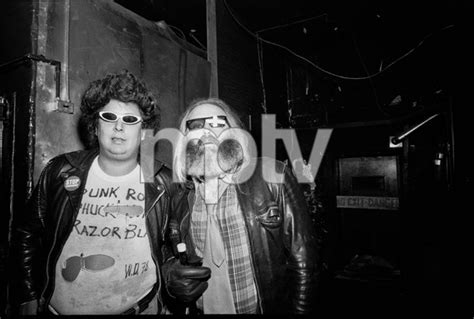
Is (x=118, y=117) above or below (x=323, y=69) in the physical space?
below

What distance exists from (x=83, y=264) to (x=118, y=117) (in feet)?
3.68

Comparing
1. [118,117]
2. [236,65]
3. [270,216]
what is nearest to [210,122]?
[118,117]

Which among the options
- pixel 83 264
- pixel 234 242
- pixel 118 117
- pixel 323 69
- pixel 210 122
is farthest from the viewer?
pixel 323 69

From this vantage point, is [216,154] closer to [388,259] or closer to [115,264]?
[115,264]

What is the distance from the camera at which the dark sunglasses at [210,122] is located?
235 cm

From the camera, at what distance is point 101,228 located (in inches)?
74.2

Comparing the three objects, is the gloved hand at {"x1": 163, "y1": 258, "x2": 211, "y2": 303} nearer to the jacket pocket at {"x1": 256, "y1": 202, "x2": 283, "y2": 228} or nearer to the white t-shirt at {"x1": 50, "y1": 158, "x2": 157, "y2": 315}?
the white t-shirt at {"x1": 50, "y1": 158, "x2": 157, "y2": 315}

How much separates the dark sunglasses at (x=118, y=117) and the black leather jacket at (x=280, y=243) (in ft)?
3.12

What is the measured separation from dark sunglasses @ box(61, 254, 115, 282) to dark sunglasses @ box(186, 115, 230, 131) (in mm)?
1272

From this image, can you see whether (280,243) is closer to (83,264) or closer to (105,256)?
(105,256)

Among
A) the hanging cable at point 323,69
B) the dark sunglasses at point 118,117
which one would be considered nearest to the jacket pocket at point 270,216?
the dark sunglasses at point 118,117

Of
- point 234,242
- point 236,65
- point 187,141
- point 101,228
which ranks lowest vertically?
point 234,242

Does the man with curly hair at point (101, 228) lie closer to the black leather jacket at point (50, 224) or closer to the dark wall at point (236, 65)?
the black leather jacket at point (50, 224)

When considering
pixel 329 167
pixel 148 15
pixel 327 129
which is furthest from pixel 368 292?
pixel 148 15
